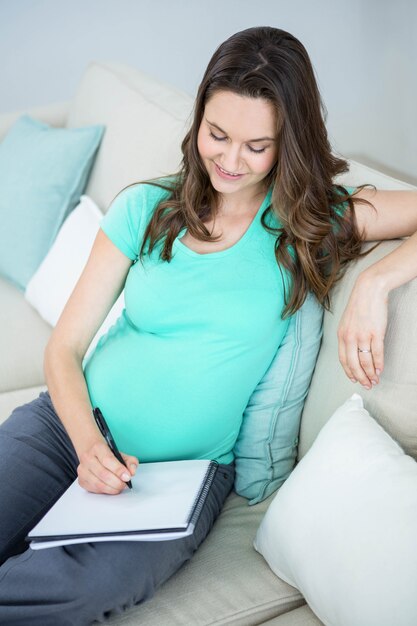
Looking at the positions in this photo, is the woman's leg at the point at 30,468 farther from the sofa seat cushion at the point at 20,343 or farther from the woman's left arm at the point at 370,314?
the woman's left arm at the point at 370,314

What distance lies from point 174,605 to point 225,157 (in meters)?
0.75

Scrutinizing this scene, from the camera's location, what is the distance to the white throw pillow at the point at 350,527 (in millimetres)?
1091

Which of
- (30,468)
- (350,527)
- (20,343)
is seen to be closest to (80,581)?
(30,468)

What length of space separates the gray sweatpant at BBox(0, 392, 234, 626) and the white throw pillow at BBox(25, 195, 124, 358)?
0.76 metres

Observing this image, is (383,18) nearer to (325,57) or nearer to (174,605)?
(325,57)

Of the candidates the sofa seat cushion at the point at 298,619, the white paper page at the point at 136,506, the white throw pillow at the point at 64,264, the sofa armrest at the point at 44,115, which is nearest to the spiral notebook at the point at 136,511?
the white paper page at the point at 136,506

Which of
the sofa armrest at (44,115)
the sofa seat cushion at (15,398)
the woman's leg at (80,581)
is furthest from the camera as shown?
the sofa armrest at (44,115)

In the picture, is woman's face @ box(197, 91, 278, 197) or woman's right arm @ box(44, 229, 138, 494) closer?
woman's face @ box(197, 91, 278, 197)

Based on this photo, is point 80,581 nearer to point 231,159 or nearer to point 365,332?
point 365,332

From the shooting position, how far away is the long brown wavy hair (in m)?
1.36

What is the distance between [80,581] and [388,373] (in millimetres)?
594

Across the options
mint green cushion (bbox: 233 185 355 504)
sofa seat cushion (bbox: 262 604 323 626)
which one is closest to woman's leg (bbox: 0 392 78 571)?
mint green cushion (bbox: 233 185 355 504)

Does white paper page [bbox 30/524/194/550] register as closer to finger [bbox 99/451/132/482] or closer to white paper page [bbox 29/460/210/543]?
white paper page [bbox 29/460/210/543]

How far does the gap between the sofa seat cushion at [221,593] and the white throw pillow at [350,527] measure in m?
0.03
